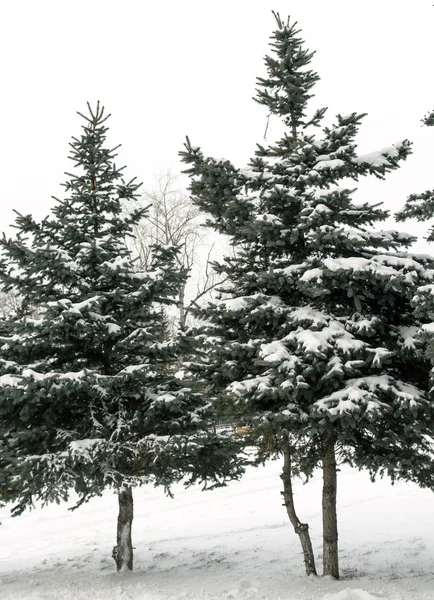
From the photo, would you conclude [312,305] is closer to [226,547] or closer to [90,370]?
[90,370]

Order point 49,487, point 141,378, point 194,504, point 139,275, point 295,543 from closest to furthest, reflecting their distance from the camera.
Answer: point 49,487
point 141,378
point 139,275
point 295,543
point 194,504

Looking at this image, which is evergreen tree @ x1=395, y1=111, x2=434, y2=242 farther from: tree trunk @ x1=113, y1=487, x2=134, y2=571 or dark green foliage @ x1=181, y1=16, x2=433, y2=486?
tree trunk @ x1=113, y1=487, x2=134, y2=571

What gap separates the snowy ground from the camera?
8109 millimetres

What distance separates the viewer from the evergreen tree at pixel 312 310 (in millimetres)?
7027

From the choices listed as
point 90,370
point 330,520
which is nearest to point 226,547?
point 330,520

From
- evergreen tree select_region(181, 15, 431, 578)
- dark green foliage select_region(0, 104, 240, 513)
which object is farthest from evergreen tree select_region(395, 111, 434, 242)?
dark green foliage select_region(0, 104, 240, 513)

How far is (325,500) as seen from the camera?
8406mm

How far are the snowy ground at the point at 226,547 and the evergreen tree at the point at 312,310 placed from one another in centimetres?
143

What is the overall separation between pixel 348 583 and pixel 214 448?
9.71 feet

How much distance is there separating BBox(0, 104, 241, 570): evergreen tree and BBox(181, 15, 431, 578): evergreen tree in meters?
1.05

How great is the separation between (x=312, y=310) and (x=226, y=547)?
24.7 ft

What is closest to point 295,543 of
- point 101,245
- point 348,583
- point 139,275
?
point 348,583

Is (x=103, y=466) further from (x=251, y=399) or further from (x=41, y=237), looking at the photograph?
(x=41, y=237)

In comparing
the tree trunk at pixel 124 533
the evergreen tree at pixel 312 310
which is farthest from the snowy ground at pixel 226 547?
the evergreen tree at pixel 312 310
